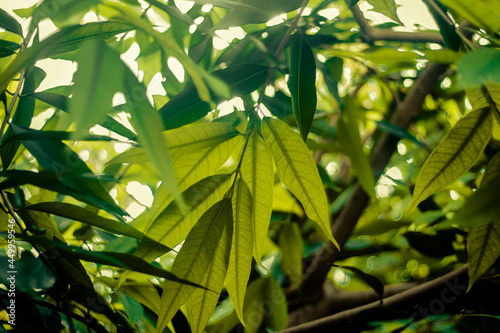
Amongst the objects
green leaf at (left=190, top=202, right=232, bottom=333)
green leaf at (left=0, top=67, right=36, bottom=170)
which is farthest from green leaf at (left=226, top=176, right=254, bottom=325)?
green leaf at (left=0, top=67, right=36, bottom=170)

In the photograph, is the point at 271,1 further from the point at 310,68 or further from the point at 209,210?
the point at 209,210

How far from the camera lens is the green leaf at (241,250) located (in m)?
0.32

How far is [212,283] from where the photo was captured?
0.31 meters

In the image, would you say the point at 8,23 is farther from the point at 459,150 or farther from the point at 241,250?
the point at 459,150

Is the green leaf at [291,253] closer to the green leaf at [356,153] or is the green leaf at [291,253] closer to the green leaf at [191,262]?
the green leaf at [356,153]

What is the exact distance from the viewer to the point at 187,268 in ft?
0.99

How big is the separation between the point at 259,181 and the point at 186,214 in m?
0.07

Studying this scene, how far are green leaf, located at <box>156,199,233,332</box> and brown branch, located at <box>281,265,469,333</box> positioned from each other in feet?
0.64

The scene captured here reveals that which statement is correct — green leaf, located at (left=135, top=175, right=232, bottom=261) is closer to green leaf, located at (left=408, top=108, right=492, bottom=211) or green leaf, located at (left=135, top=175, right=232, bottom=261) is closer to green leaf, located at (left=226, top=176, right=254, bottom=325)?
green leaf, located at (left=226, top=176, right=254, bottom=325)

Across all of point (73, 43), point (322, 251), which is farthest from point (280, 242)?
point (73, 43)

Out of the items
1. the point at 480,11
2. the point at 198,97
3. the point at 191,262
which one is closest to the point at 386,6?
the point at 480,11

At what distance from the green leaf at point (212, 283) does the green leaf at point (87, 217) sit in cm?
7

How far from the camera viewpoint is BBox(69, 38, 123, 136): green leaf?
0.52 ft

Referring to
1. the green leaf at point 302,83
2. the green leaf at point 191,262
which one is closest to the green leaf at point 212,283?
the green leaf at point 191,262
